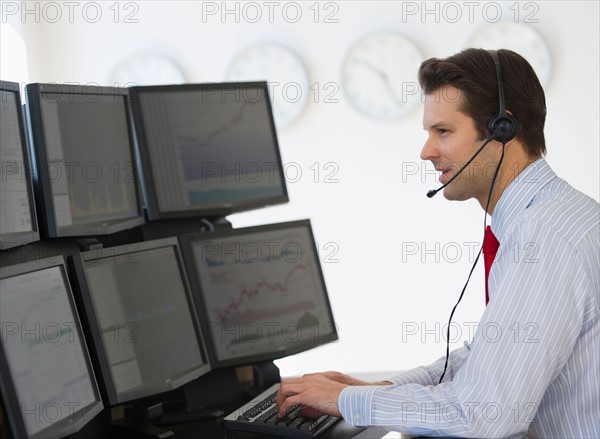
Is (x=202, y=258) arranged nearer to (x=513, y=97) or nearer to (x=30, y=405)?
(x=30, y=405)

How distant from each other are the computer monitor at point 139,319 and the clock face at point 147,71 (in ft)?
8.92

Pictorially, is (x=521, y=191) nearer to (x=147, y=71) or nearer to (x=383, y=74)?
(x=383, y=74)

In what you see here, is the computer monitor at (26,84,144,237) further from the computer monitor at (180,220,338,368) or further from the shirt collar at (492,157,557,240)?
the shirt collar at (492,157,557,240)

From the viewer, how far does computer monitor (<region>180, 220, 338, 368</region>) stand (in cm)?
198

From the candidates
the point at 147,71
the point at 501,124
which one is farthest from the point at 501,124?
the point at 147,71

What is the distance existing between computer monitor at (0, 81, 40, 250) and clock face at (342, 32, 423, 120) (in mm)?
2913

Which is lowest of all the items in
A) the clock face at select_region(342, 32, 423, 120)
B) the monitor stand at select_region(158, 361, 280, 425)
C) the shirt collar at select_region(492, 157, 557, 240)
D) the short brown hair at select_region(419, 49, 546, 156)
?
the monitor stand at select_region(158, 361, 280, 425)

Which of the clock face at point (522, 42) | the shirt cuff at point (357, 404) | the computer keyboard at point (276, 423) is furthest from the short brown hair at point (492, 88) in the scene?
the clock face at point (522, 42)

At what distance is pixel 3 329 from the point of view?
52.6 inches

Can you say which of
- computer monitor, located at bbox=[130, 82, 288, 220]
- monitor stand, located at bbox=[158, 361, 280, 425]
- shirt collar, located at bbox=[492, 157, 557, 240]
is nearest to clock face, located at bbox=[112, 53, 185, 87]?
computer monitor, located at bbox=[130, 82, 288, 220]

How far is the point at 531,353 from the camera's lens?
1305 millimetres

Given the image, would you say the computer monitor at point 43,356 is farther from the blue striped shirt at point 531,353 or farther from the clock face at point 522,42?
the clock face at point 522,42

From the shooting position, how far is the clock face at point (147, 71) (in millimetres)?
4454

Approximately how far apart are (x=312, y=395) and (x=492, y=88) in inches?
28.0
